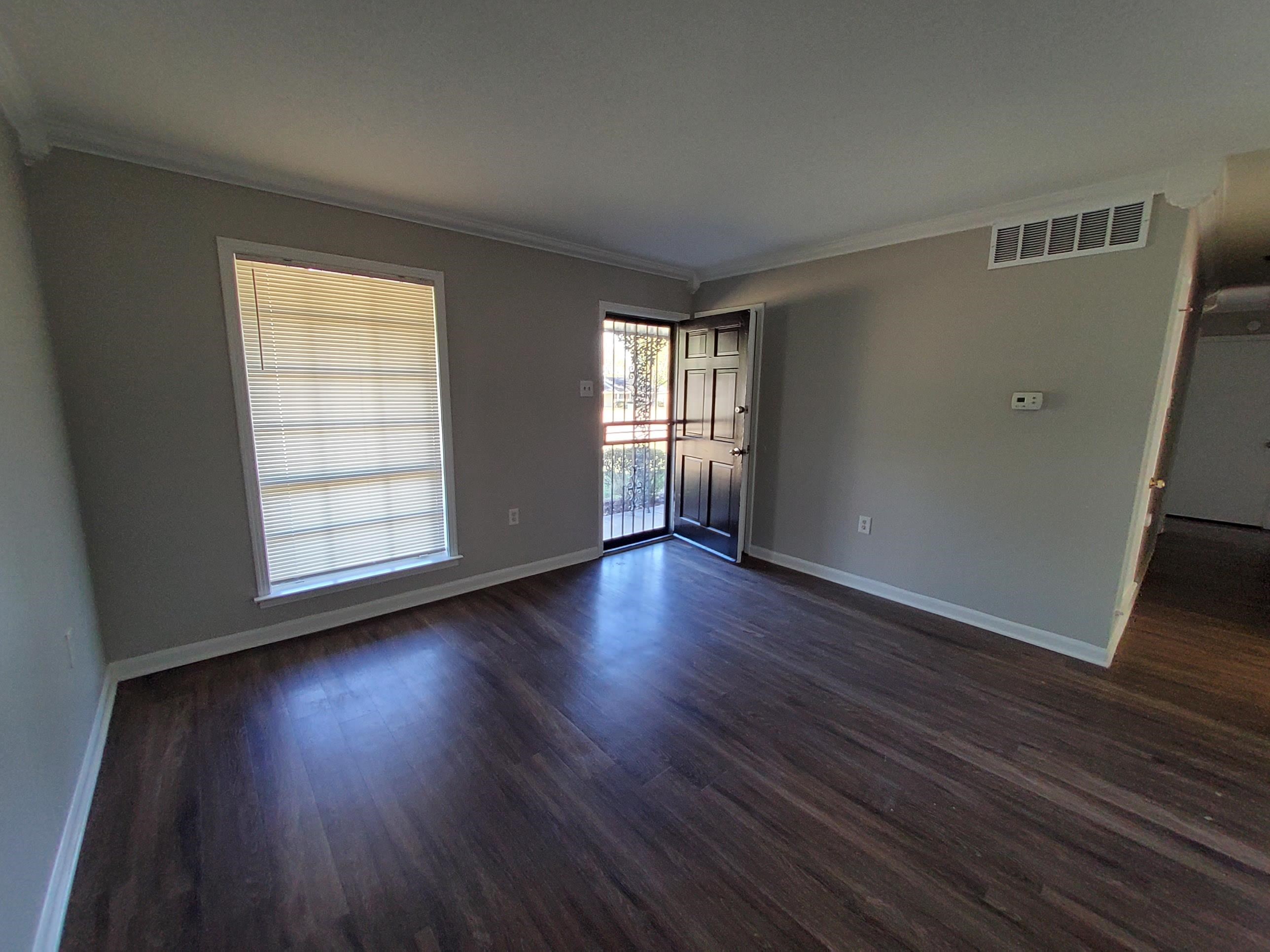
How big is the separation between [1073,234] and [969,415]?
3.27 ft

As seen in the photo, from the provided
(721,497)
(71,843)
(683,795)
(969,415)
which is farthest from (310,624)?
(969,415)

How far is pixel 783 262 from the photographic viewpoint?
375cm

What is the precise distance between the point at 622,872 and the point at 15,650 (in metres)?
1.76

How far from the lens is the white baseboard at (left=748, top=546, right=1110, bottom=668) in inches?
105

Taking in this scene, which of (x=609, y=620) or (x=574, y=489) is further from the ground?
(x=574, y=489)

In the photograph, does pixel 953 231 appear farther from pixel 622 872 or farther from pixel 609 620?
pixel 622 872

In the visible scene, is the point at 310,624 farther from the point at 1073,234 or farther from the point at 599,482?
the point at 1073,234

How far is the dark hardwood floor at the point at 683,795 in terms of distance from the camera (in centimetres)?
135

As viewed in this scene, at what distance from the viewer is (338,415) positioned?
283 cm

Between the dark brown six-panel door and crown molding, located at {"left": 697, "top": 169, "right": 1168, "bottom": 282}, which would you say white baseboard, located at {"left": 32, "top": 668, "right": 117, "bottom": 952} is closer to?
the dark brown six-panel door

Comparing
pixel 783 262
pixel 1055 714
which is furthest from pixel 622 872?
pixel 783 262

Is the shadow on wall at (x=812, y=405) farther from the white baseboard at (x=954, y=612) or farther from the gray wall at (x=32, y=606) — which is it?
the gray wall at (x=32, y=606)

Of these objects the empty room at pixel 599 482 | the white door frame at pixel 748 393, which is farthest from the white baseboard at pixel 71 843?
the white door frame at pixel 748 393

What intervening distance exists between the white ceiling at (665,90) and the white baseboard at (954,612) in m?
2.34
